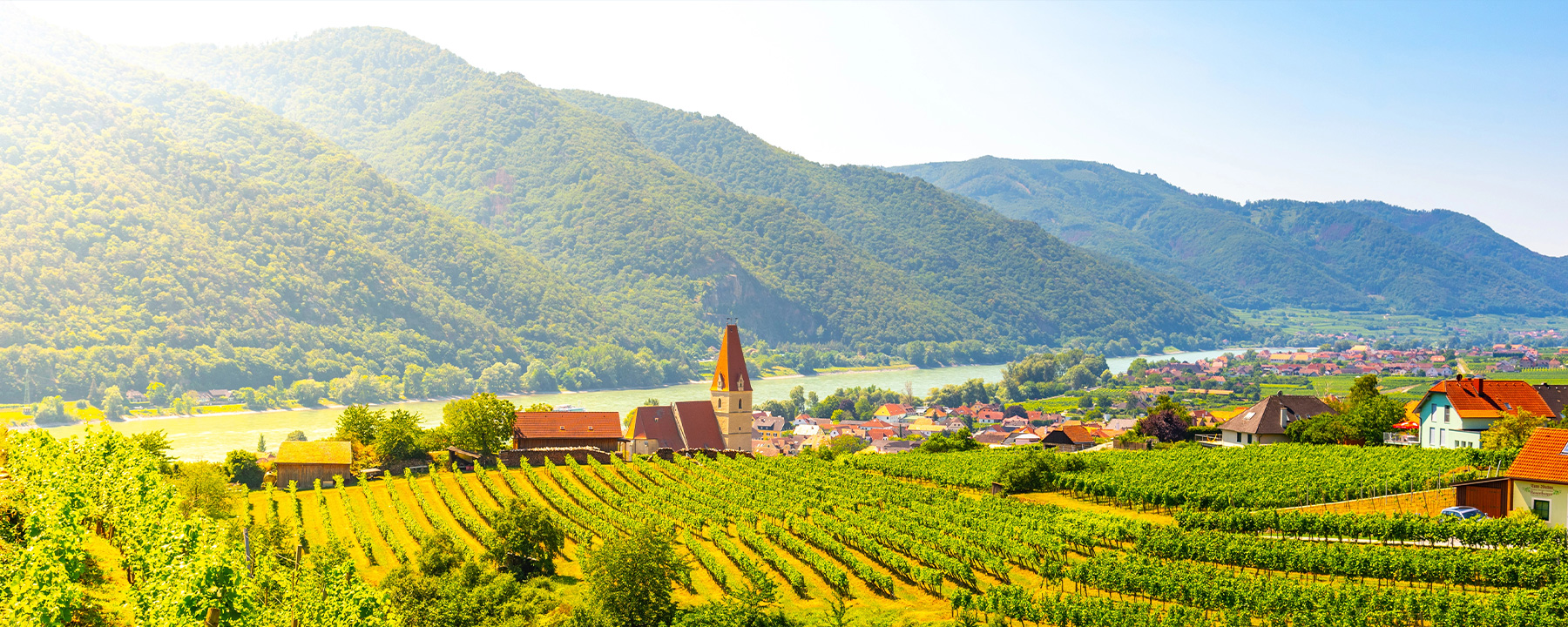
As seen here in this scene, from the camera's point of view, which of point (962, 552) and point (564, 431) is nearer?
point (962, 552)

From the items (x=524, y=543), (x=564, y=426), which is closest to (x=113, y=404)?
(x=564, y=426)

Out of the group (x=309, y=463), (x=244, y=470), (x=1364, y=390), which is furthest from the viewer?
(x=1364, y=390)

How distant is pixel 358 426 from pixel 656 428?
1528cm

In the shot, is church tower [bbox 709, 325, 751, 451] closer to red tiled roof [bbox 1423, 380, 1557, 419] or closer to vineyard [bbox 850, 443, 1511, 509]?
vineyard [bbox 850, 443, 1511, 509]

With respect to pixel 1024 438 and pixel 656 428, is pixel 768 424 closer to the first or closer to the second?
pixel 1024 438

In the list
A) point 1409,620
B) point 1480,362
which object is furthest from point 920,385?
point 1409,620

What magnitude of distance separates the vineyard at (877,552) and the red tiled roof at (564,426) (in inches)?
384

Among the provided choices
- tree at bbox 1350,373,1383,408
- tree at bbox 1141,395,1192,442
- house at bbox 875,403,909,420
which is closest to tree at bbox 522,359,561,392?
house at bbox 875,403,909,420

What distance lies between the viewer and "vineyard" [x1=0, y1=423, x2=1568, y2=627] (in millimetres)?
19406

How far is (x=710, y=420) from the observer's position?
59031mm

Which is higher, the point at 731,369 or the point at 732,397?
the point at 731,369

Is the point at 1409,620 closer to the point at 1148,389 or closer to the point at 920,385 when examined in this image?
the point at 1148,389

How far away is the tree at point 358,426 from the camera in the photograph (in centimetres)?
4606

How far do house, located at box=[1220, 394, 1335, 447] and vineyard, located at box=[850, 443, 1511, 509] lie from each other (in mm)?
4668
